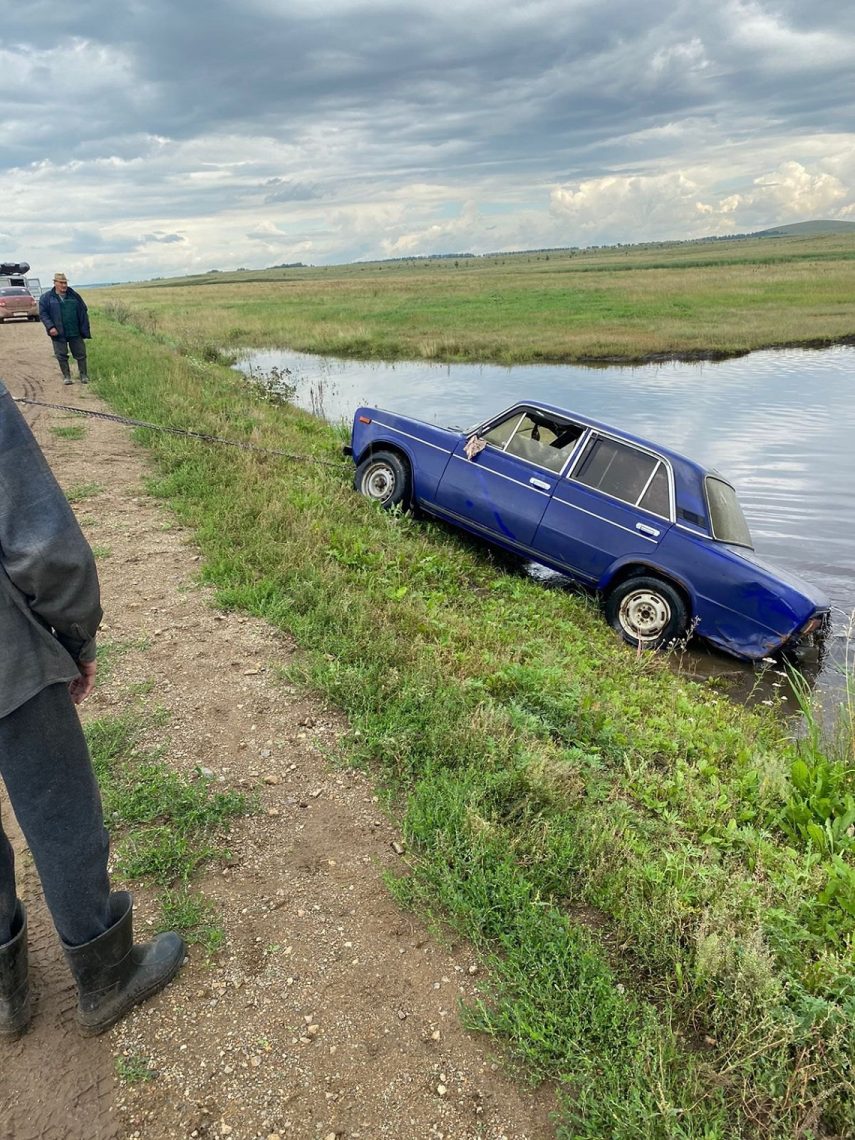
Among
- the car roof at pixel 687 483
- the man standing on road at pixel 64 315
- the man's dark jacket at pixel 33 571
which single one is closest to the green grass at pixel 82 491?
the car roof at pixel 687 483

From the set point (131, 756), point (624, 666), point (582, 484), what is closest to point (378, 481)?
point (582, 484)

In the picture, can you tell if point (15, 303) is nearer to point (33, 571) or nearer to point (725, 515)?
point (725, 515)

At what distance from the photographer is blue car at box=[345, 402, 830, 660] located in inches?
260

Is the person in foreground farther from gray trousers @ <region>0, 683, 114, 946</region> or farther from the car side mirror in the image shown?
the car side mirror

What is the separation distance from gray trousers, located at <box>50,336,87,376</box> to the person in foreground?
48.3 feet

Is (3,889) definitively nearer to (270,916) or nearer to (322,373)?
(270,916)

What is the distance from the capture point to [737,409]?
741 inches

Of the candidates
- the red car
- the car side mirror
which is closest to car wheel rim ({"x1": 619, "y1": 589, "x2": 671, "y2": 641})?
the car side mirror

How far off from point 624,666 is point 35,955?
4.76 m

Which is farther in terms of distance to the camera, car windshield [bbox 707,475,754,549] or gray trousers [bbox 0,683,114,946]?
car windshield [bbox 707,475,754,549]

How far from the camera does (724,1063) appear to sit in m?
2.44

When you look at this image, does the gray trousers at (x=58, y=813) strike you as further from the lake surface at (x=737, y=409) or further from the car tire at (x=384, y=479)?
the lake surface at (x=737, y=409)

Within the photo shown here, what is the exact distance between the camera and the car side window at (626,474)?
7.07 metres

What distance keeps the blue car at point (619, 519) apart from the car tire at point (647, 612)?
1 cm
